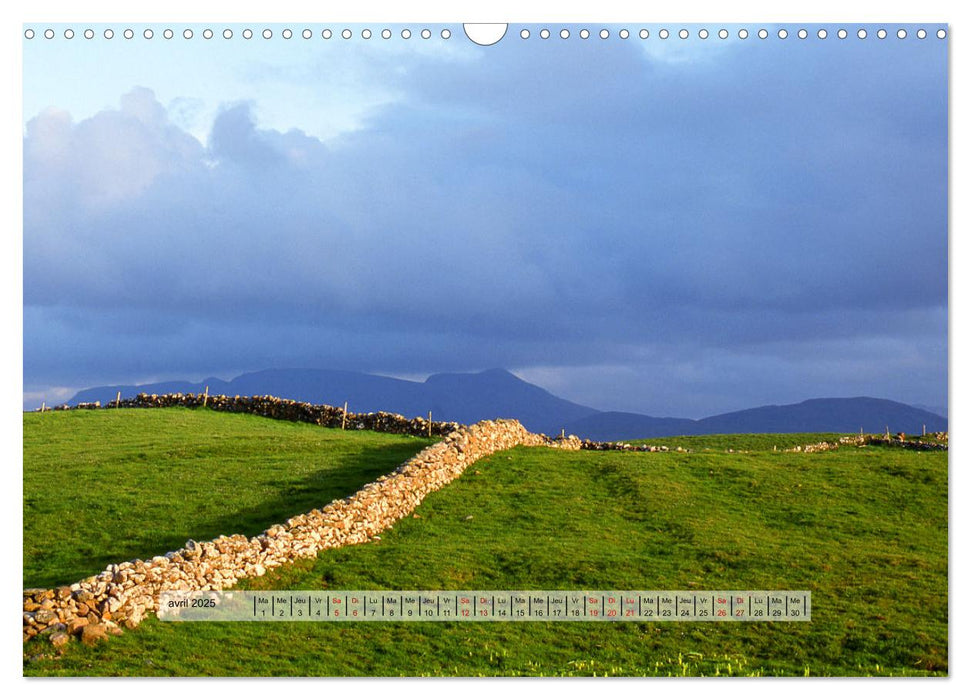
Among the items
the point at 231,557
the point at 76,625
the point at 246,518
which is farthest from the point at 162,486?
the point at 76,625

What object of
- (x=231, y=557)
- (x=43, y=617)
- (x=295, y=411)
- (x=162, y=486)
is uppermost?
(x=295, y=411)

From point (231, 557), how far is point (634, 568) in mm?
8826

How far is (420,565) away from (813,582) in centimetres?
874

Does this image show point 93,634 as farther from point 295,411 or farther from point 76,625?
point 295,411

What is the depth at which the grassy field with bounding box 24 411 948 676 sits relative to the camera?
13164 mm

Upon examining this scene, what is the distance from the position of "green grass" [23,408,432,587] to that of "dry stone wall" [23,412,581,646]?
2177 millimetres

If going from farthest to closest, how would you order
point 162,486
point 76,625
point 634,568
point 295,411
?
point 295,411, point 162,486, point 634,568, point 76,625

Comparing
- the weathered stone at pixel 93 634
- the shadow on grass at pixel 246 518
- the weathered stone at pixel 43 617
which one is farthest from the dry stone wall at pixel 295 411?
the weathered stone at pixel 43 617

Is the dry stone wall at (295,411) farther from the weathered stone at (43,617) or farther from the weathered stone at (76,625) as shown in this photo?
the weathered stone at (43,617)

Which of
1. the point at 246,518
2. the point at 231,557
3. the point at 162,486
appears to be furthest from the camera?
the point at 162,486

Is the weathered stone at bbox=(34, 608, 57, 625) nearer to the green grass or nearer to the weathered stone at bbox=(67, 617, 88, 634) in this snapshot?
the weathered stone at bbox=(67, 617, 88, 634)

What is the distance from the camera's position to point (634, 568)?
62.3 feet

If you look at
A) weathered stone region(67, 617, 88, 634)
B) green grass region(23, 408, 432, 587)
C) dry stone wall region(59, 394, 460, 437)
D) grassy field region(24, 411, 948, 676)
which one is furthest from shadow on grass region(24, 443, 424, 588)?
dry stone wall region(59, 394, 460, 437)

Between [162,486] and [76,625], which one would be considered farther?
[162,486]
